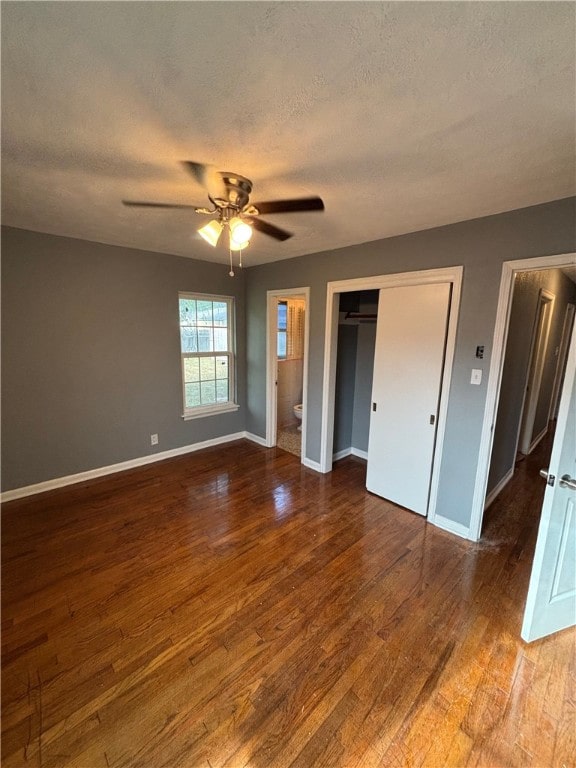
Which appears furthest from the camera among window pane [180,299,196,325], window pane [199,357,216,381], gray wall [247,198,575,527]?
window pane [199,357,216,381]

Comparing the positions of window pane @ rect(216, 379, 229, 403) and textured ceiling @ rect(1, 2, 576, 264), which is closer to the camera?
textured ceiling @ rect(1, 2, 576, 264)

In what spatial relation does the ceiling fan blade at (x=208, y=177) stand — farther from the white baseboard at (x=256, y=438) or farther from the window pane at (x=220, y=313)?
the white baseboard at (x=256, y=438)

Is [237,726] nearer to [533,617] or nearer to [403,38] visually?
[533,617]

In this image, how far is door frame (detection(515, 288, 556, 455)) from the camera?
341 centimetres

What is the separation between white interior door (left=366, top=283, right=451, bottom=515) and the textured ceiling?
808 millimetres

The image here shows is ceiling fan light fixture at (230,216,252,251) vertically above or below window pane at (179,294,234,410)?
above

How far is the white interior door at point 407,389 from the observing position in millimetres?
2533

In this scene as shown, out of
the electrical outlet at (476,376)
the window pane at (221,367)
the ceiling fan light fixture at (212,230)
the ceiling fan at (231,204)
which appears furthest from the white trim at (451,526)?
the window pane at (221,367)

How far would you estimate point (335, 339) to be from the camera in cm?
331

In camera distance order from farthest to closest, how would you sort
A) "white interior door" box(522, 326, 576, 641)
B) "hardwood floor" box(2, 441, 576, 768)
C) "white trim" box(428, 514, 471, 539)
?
"white trim" box(428, 514, 471, 539) < "white interior door" box(522, 326, 576, 641) < "hardwood floor" box(2, 441, 576, 768)

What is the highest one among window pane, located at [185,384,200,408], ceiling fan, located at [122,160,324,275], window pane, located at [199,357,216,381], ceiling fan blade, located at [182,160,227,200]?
ceiling fan blade, located at [182,160,227,200]

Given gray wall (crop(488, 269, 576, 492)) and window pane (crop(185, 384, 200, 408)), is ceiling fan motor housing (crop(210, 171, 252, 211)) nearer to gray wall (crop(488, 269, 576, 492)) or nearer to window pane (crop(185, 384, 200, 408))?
gray wall (crop(488, 269, 576, 492))

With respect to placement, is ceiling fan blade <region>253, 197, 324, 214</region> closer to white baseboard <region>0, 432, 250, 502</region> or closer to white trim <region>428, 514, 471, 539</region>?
white trim <region>428, 514, 471, 539</region>

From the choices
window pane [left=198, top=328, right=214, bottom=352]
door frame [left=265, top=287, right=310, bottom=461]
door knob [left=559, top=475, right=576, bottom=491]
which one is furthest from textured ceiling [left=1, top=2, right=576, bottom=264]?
window pane [left=198, top=328, right=214, bottom=352]
